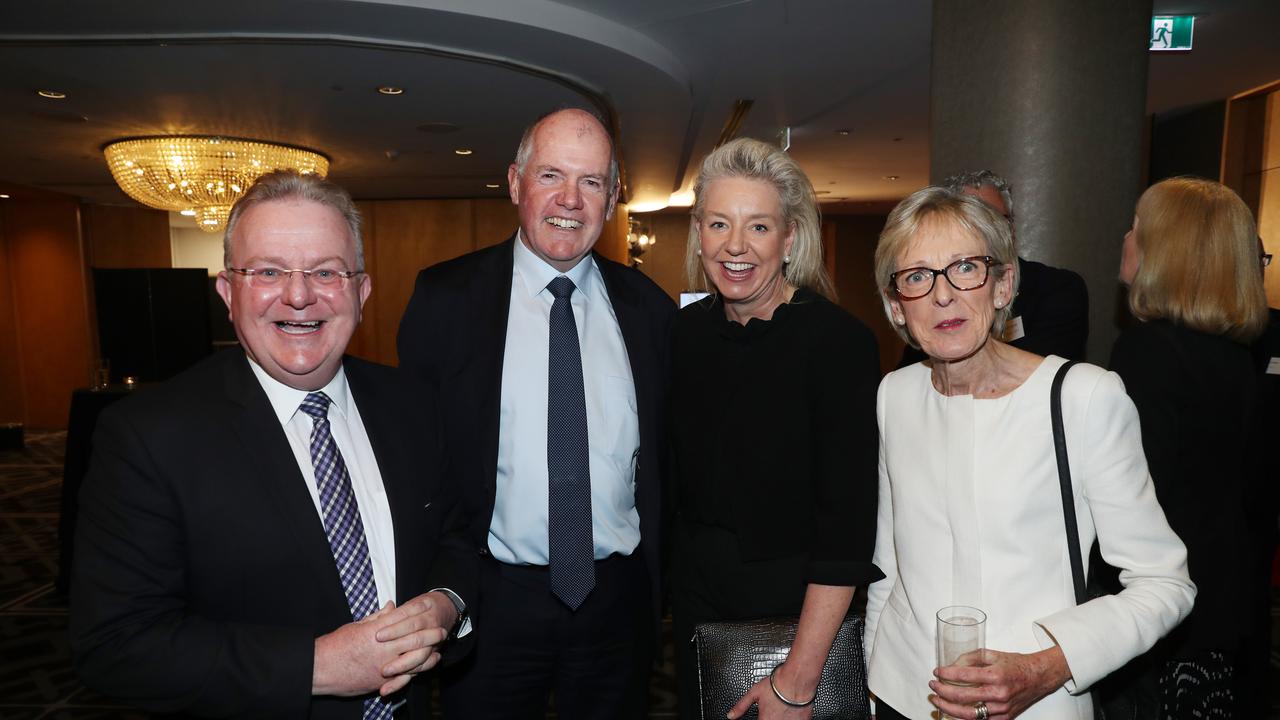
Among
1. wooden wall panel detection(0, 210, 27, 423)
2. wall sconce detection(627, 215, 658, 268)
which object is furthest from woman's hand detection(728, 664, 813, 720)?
wooden wall panel detection(0, 210, 27, 423)

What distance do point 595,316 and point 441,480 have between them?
637 millimetres

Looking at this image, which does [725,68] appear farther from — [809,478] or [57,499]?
[57,499]

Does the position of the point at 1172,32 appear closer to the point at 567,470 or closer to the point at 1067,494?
the point at 1067,494

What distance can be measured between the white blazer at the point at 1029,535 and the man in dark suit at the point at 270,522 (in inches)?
35.2

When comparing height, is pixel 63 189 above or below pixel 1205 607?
above

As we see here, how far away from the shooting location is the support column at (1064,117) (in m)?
3.04

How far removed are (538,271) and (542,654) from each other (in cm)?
96

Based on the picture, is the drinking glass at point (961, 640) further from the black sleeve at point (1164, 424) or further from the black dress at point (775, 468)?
the black sleeve at point (1164, 424)

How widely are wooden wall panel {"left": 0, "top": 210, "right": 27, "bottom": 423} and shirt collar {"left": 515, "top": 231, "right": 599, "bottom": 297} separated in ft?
46.1

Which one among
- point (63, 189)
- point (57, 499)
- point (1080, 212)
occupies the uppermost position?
point (63, 189)

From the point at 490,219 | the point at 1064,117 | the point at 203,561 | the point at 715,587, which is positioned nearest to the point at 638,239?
the point at 490,219

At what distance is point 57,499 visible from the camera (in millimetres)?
7570

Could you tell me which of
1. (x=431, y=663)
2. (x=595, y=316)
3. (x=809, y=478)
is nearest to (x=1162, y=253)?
(x=809, y=478)

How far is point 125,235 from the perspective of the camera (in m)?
12.7
